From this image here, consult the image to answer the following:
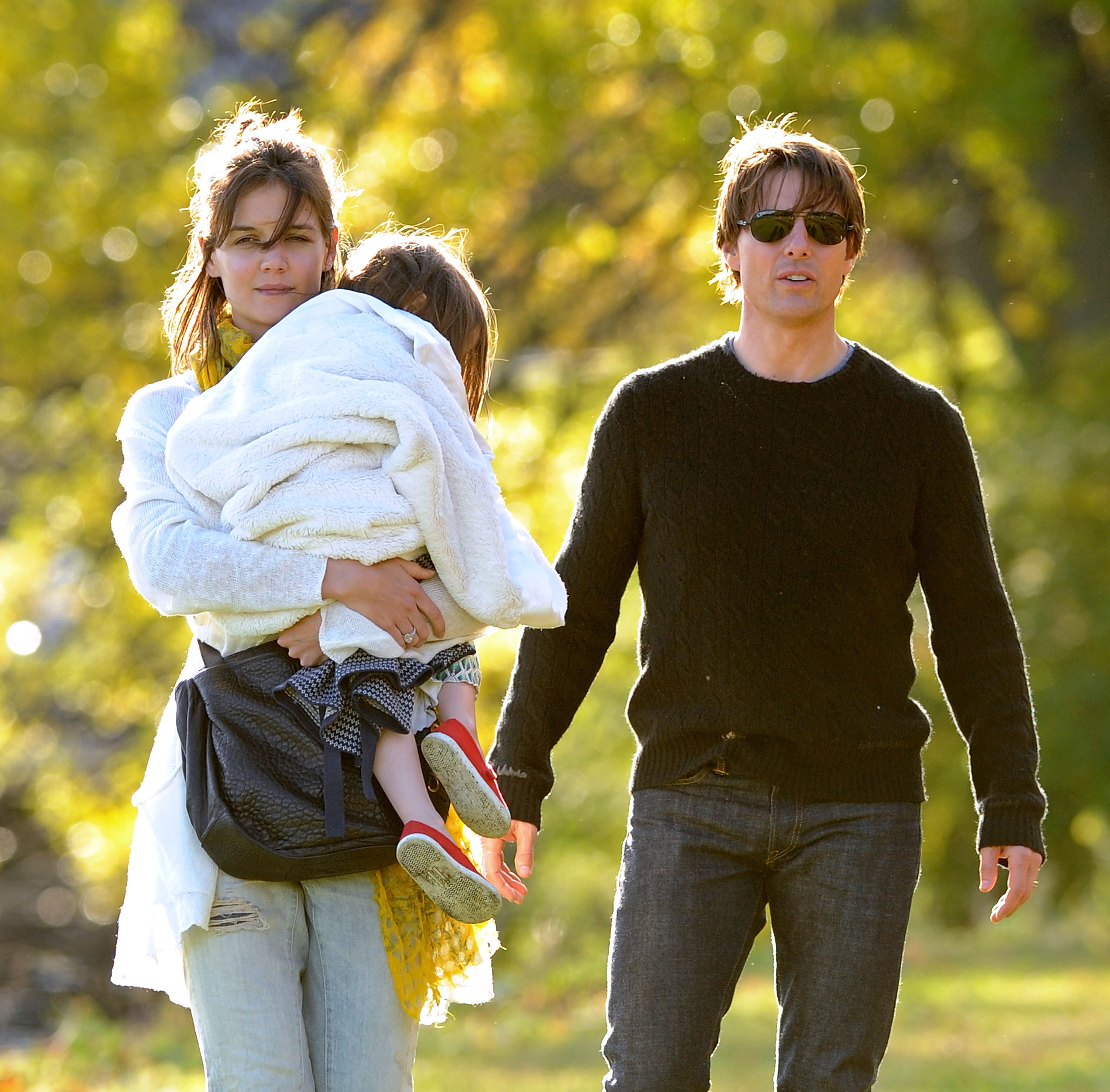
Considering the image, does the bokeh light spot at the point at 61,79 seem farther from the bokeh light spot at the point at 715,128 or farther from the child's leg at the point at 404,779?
the child's leg at the point at 404,779

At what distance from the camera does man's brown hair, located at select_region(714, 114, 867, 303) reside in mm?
3416

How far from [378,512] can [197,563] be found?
308 millimetres

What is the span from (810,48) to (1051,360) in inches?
118

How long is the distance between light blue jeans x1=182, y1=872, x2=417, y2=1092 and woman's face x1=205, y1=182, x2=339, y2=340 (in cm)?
100

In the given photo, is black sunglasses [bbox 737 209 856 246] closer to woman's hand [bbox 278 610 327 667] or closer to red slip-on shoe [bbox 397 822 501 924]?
woman's hand [bbox 278 610 327 667]

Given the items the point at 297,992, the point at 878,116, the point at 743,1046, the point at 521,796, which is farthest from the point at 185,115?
the point at 297,992

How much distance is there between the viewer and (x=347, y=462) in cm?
299

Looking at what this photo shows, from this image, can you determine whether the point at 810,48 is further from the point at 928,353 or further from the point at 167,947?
the point at 167,947

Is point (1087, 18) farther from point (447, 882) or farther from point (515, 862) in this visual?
point (447, 882)

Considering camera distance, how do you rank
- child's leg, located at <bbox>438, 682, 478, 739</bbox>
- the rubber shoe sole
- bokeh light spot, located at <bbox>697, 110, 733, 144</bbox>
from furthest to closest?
bokeh light spot, located at <bbox>697, 110, 733, 144</bbox> → child's leg, located at <bbox>438, 682, 478, 739</bbox> → the rubber shoe sole

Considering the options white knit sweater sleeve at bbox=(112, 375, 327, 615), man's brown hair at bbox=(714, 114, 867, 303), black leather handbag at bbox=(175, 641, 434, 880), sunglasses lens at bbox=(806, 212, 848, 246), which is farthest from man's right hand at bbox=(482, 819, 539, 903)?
sunglasses lens at bbox=(806, 212, 848, 246)

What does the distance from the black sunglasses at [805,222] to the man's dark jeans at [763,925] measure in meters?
1.02

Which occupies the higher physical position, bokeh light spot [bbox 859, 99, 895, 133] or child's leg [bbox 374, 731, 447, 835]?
bokeh light spot [bbox 859, 99, 895, 133]

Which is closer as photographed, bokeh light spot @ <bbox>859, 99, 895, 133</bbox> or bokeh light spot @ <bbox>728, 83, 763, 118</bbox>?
bokeh light spot @ <bbox>728, 83, 763, 118</bbox>
